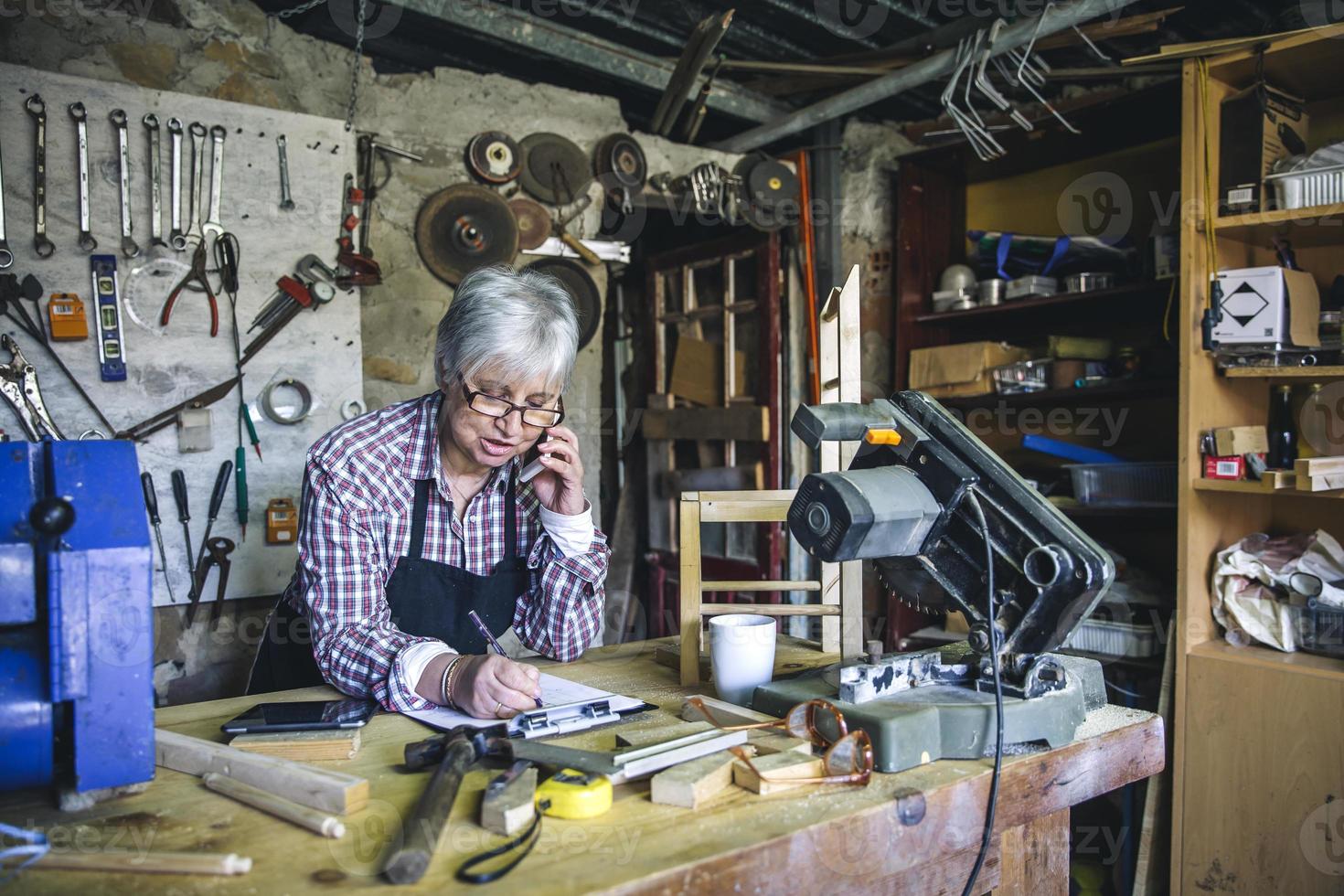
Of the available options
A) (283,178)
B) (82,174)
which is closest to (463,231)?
(283,178)

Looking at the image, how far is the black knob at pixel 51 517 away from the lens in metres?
1.10

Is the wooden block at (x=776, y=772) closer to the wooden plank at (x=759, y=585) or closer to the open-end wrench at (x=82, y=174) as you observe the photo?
the wooden plank at (x=759, y=585)

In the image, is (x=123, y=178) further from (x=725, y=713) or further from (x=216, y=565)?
(x=725, y=713)

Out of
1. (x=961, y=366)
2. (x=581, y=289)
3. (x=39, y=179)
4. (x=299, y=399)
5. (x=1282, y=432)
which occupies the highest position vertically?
(x=39, y=179)

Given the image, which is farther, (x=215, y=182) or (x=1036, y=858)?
(x=215, y=182)

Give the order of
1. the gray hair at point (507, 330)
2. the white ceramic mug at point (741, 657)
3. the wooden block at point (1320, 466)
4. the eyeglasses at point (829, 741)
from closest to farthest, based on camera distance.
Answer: the eyeglasses at point (829, 741) < the white ceramic mug at point (741, 657) < the gray hair at point (507, 330) < the wooden block at point (1320, 466)

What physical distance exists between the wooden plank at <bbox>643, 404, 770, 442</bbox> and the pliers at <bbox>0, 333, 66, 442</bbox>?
2.48 meters

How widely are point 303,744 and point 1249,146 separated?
2939mm

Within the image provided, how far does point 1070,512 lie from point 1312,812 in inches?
47.5

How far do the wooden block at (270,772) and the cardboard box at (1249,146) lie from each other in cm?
284

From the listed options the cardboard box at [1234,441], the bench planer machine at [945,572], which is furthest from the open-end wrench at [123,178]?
the cardboard box at [1234,441]

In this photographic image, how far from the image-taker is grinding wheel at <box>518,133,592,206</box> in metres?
3.85

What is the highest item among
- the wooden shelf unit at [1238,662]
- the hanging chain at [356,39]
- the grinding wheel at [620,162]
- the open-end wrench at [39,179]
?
the hanging chain at [356,39]

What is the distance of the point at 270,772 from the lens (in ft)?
3.78
